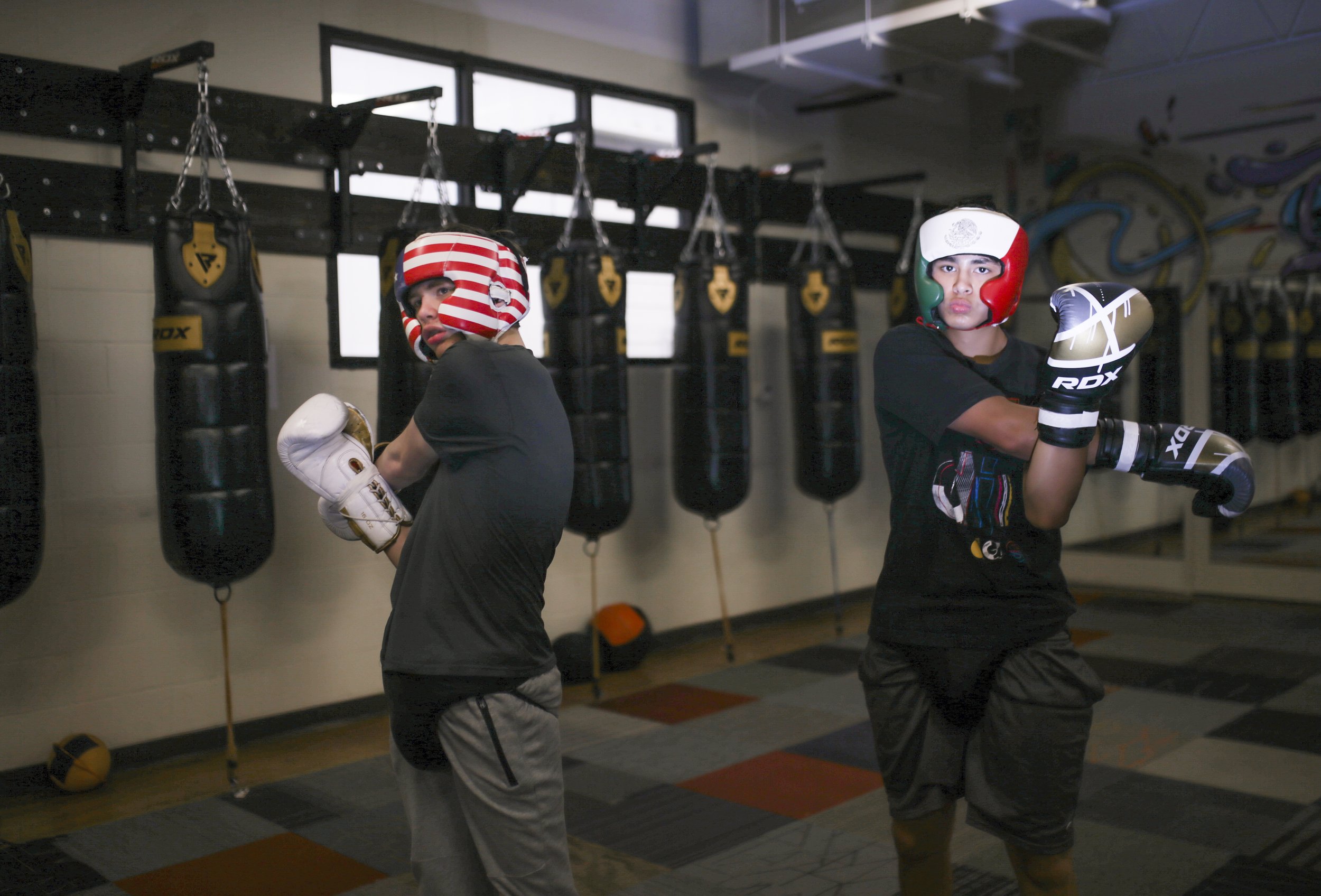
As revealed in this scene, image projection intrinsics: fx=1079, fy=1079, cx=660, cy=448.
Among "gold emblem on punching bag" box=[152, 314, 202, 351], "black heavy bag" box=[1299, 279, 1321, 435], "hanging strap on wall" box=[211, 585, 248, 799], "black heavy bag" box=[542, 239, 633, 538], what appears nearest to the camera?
"gold emblem on punching bag" box=[152, 314, 202, 351]

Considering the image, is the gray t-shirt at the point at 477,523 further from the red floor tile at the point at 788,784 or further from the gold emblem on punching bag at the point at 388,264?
the gold emblem on punching bag at the point at 388,264

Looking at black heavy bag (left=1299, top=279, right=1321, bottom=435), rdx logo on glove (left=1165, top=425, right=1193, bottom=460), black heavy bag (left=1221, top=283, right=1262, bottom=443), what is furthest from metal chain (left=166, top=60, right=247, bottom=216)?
black heavy bag (left=1299, top=279, right=1321, bottom=435)

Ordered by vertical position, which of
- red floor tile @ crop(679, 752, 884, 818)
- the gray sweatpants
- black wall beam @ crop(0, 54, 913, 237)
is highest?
black wall beam @ crop(0, 54, 913, 237)

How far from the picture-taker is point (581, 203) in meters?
5.19

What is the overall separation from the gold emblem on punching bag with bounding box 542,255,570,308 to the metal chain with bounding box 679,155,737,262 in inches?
31.0

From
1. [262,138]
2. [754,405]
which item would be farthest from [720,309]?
[262,138]

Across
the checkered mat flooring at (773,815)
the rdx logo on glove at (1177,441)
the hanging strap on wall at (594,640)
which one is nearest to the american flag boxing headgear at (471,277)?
the rdx logo on glove at (1177,441)

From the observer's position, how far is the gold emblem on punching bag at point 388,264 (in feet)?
12.2

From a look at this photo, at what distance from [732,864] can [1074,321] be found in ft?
6.29

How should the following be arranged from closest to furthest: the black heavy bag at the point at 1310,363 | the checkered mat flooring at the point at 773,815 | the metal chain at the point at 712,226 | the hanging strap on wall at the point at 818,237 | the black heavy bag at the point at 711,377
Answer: the checkered mat flooring at the point at 773,815 → the black heavy bag at the point at 711,377 → the metal chain at the point at 712,226 → the hanging strap on wall at the point at 818,237 → the black heavy bag at the point at 1310,363

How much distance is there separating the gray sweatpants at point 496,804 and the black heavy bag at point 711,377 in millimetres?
3117

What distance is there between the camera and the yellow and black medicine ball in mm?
3510

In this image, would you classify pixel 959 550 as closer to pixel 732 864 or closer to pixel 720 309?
pixel 732 864

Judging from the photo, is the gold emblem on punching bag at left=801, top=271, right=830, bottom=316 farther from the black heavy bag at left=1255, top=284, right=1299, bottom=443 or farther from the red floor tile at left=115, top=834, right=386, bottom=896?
the red floor tile at left=115, top=834, right=386, bottom=896
